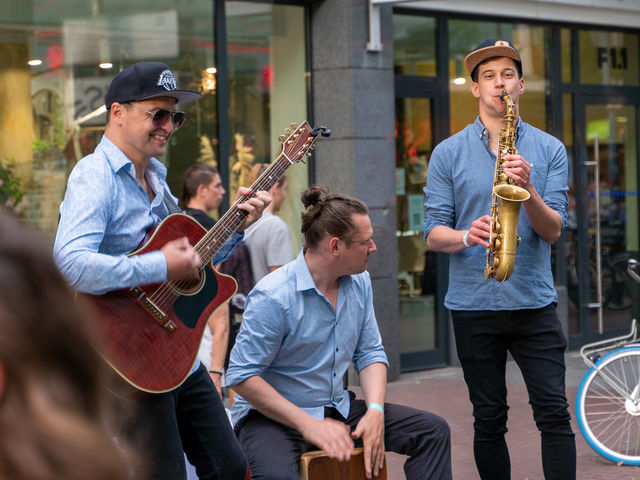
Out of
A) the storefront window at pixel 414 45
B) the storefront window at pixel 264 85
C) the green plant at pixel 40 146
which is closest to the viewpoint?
the green plant at pixel 40 146

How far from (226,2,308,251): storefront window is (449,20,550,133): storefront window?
5.36 feet

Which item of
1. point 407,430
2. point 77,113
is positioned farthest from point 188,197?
point 407,430

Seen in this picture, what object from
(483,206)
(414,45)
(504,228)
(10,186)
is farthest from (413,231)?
(504,228)

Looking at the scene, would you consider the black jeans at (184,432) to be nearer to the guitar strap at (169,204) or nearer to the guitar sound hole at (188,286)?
the guitar sound hole at (188,286)

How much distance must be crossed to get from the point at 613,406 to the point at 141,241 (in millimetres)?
3919

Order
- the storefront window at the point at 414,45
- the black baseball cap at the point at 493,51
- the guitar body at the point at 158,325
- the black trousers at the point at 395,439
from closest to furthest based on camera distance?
the guitar body at the point at 158,325
the black trousers at the point at 395,439
the black baseball cap at the point at 493,51
the storefront window at the point at 414,45

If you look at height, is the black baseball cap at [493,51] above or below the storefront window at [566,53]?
below

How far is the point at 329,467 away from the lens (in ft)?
12.1

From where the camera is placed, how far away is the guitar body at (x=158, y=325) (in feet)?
11.0

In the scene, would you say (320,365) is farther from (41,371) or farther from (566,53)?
(566,53)

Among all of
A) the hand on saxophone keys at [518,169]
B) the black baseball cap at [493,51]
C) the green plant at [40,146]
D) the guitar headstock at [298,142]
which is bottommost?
the hand on saxophone keys at [518,169]

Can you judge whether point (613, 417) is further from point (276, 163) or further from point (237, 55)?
point (237, 55)

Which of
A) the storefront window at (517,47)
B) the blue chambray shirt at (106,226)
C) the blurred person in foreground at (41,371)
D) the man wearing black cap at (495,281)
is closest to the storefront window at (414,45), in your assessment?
the storefront window at (517,47)

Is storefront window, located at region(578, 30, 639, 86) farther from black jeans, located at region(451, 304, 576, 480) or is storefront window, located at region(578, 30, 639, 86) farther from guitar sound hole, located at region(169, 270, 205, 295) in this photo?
guitar sound hole, located at region(169, 270, 205, 295)
